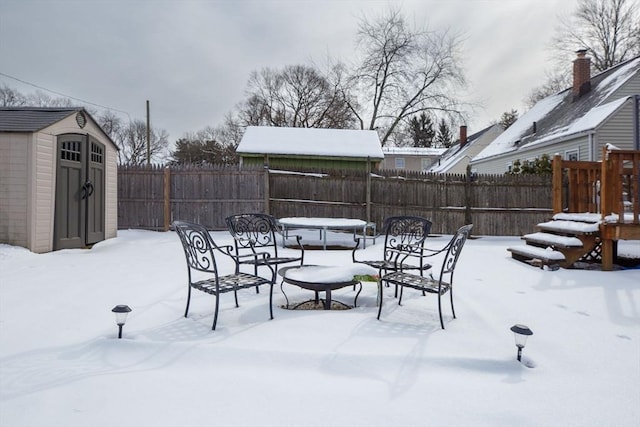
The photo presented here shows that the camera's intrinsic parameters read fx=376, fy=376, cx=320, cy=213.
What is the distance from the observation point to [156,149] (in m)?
38.0

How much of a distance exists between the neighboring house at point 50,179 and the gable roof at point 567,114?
545 inches

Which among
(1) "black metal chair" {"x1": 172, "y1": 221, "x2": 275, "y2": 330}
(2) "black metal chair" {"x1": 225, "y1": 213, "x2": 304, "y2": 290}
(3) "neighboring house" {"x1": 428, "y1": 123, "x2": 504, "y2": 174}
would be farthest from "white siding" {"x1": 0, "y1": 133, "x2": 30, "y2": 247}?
(3) "neighboring house" {"x1": 428, "y1": 123, "x2": 504, "y2": 174}

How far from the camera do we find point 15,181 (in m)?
6.47

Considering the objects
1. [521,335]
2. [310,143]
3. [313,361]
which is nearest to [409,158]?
[310,143]

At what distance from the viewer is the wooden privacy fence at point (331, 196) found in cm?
1007

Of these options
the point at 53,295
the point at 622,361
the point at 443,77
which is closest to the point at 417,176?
the point at 622,361

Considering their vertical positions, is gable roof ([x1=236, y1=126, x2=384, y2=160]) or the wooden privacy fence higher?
gable roof ([x1=236, y1=126, x2=384, y2=160])

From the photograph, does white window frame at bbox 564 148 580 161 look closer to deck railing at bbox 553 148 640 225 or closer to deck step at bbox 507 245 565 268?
deck railing at bbox 553 148 640 225

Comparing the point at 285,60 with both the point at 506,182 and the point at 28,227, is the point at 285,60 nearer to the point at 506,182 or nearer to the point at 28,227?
the point at 506,182

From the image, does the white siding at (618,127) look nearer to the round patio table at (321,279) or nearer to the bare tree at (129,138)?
the round patio table at (321,279)

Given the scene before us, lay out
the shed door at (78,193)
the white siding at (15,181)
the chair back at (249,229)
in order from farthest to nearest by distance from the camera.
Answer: the shed door at (78,193) < the white siding at (15,181) < the chair back at (249,229)

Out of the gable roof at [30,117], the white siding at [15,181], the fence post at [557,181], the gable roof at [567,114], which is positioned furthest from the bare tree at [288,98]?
the white siding at [15,181]

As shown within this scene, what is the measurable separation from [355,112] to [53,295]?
22623 mm

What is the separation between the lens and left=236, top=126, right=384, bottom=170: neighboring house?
12.2 metres
